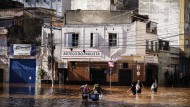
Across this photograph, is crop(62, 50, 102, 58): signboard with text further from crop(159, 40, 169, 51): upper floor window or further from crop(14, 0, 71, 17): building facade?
crop(14, 0, 71, 17): building facade

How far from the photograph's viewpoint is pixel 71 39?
56969 mm

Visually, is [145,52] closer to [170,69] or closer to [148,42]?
[148,42]

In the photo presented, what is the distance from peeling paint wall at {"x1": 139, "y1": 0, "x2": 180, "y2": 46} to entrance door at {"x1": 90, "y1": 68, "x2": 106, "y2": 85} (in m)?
16.8

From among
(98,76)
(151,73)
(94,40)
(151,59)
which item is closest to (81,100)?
(98,76)

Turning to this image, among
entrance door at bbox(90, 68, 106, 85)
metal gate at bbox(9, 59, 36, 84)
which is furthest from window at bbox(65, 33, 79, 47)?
metal gate at bbox(9, 59, 36, 84)

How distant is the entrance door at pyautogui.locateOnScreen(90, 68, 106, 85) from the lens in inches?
2206

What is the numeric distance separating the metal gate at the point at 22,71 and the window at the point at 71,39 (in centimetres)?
635

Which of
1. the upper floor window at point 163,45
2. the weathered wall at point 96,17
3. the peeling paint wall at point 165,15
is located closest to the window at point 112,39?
the weathered wall at point 96,17

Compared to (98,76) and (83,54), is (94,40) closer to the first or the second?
(83,54)

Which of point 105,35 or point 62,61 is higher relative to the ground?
point 105,35

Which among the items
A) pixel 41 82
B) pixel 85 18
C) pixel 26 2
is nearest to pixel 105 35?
pixel 85 18

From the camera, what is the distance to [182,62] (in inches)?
2712

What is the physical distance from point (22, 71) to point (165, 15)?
25942 mm

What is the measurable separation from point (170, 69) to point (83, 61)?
15.6 metres
